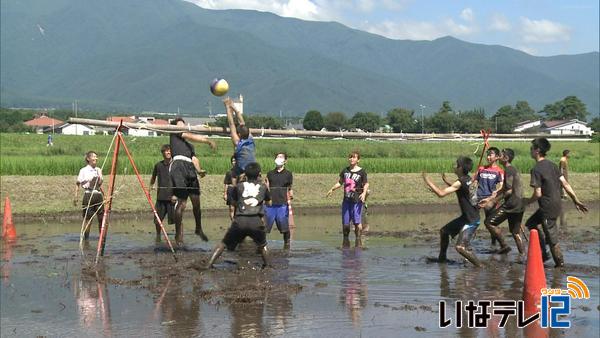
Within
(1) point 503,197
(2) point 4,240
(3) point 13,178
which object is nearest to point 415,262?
(1) point 503,197

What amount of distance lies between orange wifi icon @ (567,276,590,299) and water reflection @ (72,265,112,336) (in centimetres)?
642

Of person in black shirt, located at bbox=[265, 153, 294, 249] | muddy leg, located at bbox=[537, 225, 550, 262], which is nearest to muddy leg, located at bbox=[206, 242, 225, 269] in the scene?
person in black shirt, located at bbox=[265, 153, 294, 249]

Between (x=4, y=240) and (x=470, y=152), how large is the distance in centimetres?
3959

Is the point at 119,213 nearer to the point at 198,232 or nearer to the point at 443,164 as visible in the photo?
the point at 198,232

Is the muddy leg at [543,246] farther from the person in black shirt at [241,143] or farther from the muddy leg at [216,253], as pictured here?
the muddy leg at [216,253]

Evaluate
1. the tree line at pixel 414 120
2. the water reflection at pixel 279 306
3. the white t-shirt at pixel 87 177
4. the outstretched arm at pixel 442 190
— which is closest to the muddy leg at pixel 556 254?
the outstretched arm at pixel 442 190

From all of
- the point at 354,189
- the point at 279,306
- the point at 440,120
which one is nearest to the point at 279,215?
the point at 354,189

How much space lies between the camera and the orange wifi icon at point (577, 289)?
11.7 m

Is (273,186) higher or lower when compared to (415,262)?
higher

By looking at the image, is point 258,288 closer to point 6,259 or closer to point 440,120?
point 6,259

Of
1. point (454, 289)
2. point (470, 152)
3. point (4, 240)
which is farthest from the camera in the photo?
point (470, 152)

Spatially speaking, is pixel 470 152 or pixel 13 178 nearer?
pixel 13 178

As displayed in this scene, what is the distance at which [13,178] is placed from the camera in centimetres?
2850

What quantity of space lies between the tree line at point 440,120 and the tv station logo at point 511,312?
65.3 meters
